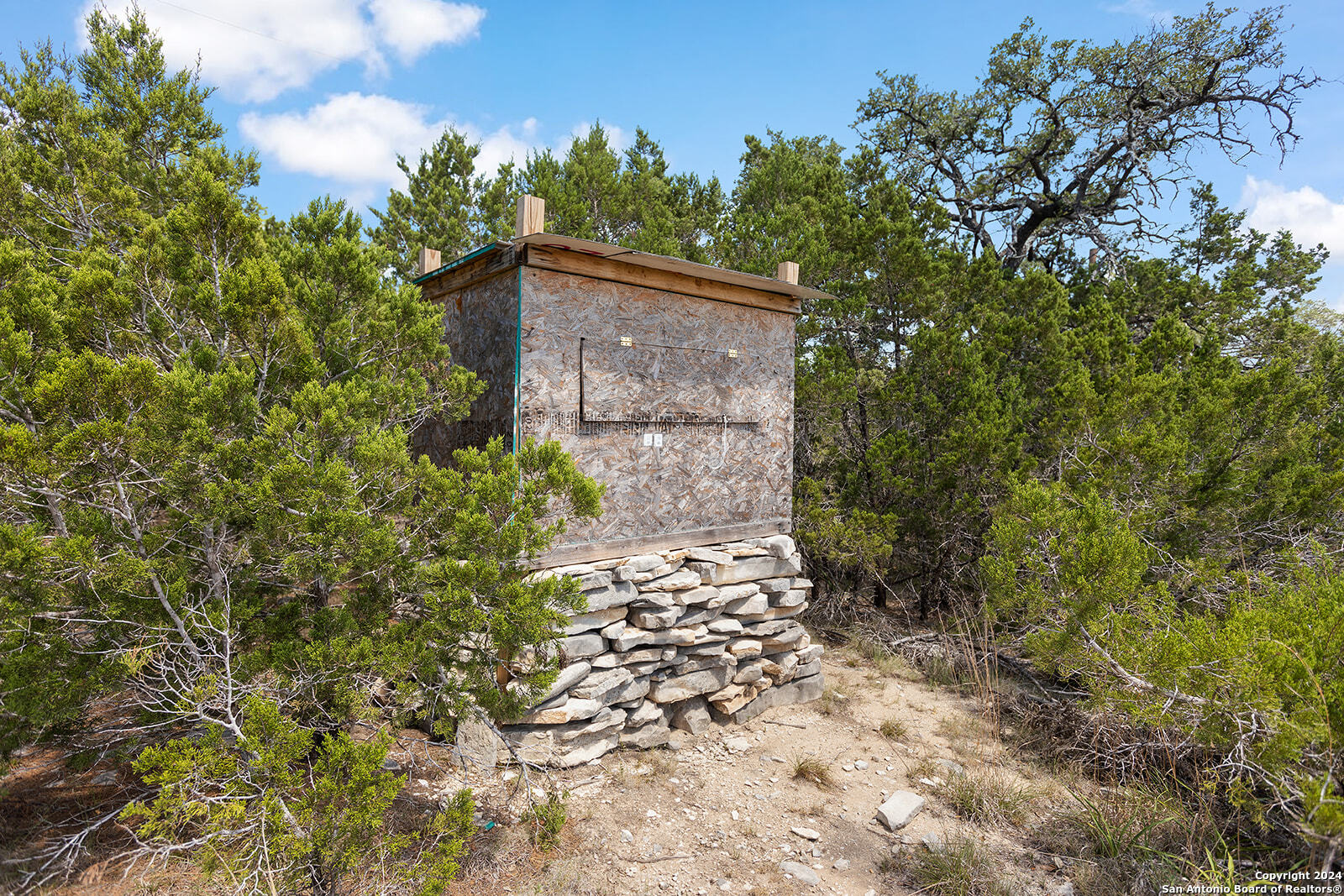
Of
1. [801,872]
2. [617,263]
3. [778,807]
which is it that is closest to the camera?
[801,872]

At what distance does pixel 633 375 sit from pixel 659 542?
1.34 meters

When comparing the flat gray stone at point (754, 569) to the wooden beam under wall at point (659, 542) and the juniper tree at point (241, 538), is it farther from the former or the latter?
the juniper tree at point (241, 538)

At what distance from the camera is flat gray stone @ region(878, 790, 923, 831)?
4.12m

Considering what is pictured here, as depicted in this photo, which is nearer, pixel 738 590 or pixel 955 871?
pixel 955 871

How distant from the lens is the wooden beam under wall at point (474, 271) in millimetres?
4492

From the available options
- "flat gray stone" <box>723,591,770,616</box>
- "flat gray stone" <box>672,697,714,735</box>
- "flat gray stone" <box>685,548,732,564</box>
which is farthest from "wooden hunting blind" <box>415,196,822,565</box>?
"flat gray stone" <box>672,697,714,735</box>

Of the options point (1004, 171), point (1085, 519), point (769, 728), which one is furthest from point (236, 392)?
point (1004, 171)

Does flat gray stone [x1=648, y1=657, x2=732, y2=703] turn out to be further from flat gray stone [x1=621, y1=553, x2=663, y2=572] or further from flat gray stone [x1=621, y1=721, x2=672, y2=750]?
flat gray stone [x1=621, y1=553, x2=663, y2=572]

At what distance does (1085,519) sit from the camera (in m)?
4.52

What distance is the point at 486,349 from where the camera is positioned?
4.82m

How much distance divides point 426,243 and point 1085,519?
26.3 feet

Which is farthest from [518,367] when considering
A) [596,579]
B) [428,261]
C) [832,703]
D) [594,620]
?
[832,703]

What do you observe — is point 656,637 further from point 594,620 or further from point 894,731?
point 894,731

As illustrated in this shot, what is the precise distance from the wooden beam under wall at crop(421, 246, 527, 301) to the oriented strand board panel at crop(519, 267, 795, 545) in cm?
14
